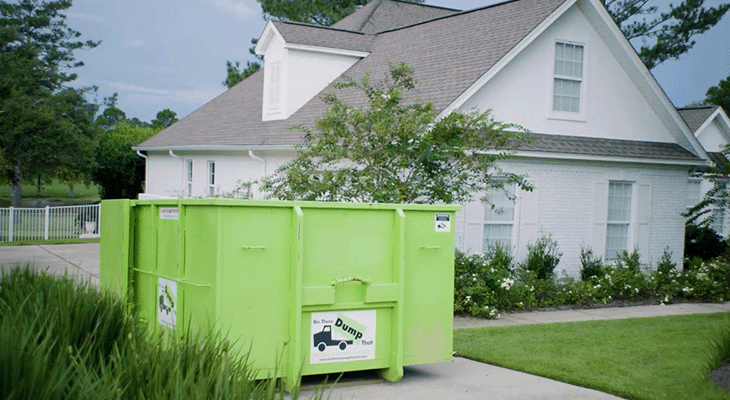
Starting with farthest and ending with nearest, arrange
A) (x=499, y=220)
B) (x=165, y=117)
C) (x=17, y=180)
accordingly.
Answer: (x=165, y=117), (x=17, y=180), (x=499, y=220)

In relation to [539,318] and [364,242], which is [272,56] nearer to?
[539,318]

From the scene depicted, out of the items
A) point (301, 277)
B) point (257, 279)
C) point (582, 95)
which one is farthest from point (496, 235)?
point (257, 279)

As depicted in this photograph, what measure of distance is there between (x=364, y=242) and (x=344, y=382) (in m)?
1.38

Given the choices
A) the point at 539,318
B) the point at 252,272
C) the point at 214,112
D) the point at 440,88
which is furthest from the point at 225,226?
the point at 214,112

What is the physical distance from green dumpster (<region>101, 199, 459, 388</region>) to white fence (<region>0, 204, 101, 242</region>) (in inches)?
701

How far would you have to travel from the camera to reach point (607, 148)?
1670 cm

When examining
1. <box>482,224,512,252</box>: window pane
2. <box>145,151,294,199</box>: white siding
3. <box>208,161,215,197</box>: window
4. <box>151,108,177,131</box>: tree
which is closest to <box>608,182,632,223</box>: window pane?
<box>482,224,512,252</box>: window pane

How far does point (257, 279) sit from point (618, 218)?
12494 mm

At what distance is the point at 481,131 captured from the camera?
14.1 meters

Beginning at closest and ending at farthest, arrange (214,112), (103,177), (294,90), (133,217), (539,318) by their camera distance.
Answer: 1. (133,217)
2. (539,318)
3. (294,90)
4. (214,112)
5. (103,177)

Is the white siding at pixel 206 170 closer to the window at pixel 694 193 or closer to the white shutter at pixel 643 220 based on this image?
the white shutter at pixel 643 220

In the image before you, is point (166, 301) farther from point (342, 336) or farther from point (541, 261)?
point (541, 261)

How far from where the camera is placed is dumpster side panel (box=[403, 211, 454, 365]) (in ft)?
24.8

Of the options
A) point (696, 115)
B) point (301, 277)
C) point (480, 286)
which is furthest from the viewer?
point (696, 115)
